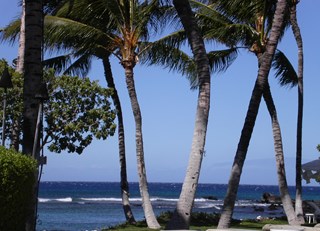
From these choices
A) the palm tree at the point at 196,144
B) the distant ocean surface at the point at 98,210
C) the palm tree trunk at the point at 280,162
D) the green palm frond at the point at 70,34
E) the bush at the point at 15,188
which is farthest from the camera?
the distant ocean surface at the point at 98,210

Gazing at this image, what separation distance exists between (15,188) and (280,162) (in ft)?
39.8

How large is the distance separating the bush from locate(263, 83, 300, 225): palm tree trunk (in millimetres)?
11105

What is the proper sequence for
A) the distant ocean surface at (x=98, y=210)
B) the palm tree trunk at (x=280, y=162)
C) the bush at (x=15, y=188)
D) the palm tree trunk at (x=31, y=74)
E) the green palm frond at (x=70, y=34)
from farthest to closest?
the distant ocean surface at (x=98, y=210), the palm tree trunk at (x=280, y=162), the green palm frond at (x=70, y=34), the palm tree trunk at (x=31, y=74), the bush at (x=15, y=188)

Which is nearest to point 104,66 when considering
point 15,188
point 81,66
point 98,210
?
point 81,66

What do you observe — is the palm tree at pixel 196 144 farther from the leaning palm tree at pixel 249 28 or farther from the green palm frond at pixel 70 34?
the green palm frond at pixel 70 34

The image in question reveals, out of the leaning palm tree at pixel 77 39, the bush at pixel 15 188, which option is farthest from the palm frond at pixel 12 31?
the bush at pixel 15 188

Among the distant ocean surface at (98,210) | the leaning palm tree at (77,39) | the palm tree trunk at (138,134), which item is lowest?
the distant ocean surface at (98,210)

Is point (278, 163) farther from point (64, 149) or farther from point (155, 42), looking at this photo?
point (64, 149)

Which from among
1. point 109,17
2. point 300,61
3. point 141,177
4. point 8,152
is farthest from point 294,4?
point 8,152

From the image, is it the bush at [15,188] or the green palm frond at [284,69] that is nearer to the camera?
the bush at [15,188]

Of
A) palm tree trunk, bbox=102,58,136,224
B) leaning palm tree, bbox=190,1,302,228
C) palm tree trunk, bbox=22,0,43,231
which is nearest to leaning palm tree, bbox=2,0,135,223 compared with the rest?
palm tree trunk, bbox=102,58,136,224

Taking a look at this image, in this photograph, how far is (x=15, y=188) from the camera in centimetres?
904

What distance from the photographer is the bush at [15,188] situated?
346 inches

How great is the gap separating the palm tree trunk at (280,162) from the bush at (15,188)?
1111 centimetres
